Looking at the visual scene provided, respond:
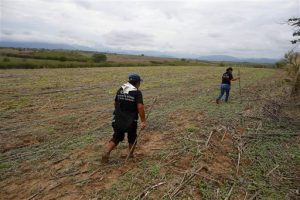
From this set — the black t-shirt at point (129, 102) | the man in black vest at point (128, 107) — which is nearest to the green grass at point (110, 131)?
the man in black vest at point (128, 107)

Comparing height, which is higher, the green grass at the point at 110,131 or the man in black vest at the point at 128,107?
the man in black vest at the point at 128,107

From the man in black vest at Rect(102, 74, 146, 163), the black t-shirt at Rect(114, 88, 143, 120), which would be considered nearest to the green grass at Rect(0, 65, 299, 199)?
the man in black vest at Rect(102, 74, 146, 163)

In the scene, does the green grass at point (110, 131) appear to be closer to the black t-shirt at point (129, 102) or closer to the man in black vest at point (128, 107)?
the man in black vest at point (128, 107)

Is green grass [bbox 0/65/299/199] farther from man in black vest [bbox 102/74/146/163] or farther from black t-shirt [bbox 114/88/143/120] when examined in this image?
black t-shirt [bbox 114/88/143/120]

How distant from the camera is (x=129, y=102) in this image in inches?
265

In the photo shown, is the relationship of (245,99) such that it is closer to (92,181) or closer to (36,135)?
(36,135)

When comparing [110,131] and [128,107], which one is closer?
[128,107]

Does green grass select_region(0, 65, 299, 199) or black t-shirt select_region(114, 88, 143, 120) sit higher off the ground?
black t-shirt select_region(114, 88, 143, 120)

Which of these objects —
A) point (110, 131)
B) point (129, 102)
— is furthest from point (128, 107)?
point (110, 131)

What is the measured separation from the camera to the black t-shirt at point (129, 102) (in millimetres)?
6684

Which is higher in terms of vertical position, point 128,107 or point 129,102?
point 129,102

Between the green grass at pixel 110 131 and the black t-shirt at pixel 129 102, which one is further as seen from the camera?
the black t-shirt at pixel 129 102

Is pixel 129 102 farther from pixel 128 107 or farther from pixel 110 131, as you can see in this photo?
pixel 110 131

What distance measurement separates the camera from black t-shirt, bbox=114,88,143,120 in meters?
6.68
